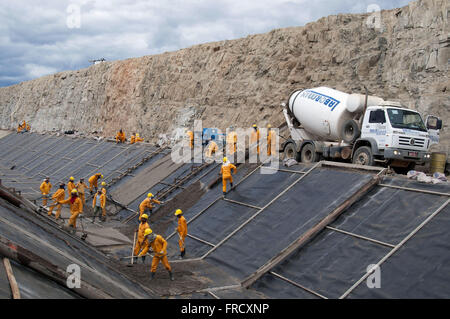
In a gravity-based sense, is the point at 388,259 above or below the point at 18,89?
below

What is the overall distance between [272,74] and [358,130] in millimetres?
15324

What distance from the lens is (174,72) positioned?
37312mm

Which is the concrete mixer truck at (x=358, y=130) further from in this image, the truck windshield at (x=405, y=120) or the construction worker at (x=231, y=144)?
the construction worker at (x=231, y=144)

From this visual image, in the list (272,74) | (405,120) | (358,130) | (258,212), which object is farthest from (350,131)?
(272,74)

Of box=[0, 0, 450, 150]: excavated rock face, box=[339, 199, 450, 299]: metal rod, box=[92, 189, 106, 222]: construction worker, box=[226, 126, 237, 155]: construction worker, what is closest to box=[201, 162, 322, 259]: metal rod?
box=[339, 199, 450, 299]: metal rod

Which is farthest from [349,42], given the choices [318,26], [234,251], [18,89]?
[18,89]

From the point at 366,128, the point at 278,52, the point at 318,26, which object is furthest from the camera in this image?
the point at 278,52

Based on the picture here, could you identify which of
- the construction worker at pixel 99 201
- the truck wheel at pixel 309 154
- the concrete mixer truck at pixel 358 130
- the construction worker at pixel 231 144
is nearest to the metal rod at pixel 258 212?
the concrete mixer truck at pixel 358 130

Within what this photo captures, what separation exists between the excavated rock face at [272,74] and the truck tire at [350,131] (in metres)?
5.22

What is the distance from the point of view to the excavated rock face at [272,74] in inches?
753

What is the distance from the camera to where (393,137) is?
39.4 feet

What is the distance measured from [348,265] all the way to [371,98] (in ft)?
25.6

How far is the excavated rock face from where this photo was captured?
19.1m

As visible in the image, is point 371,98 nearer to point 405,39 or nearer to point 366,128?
point 366,128
